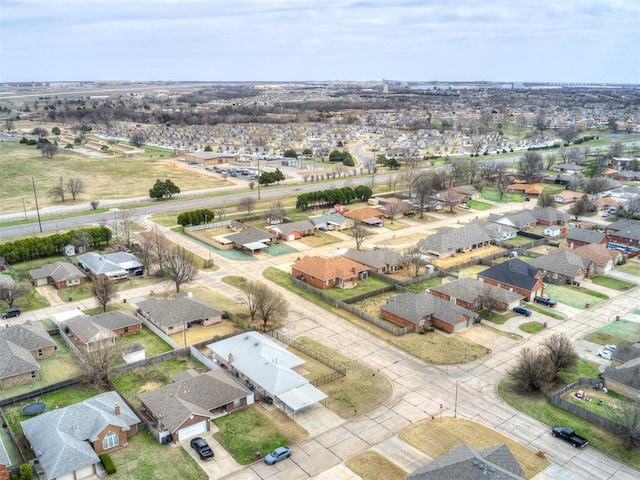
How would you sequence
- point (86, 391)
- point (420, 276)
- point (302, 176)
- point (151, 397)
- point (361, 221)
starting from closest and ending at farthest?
point (151, 397) < point (86, 391) < point (420, 276) < point (361, 221) < point (302, 176)

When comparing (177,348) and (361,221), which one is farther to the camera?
(361,221)

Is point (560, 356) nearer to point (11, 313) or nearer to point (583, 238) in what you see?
point (583, 238)

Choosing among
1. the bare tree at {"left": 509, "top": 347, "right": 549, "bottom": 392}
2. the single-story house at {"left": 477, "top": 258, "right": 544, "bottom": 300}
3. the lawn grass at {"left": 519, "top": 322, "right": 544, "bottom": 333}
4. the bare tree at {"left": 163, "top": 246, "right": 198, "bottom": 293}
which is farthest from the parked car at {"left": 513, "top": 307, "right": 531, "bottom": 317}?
the bare tree at {"left": 163, "top": 246, "right": 198, "bottom": 293}

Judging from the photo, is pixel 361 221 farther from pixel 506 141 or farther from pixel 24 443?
pixel 506 141

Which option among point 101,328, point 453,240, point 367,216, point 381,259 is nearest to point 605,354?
point 381,259

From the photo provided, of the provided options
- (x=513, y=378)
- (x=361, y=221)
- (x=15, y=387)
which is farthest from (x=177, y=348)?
(x=361, y=221)

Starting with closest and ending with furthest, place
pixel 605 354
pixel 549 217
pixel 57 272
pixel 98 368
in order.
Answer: pixel 98 368 → pixel 605 354 → pixel 57 272 → pixel 549 217
